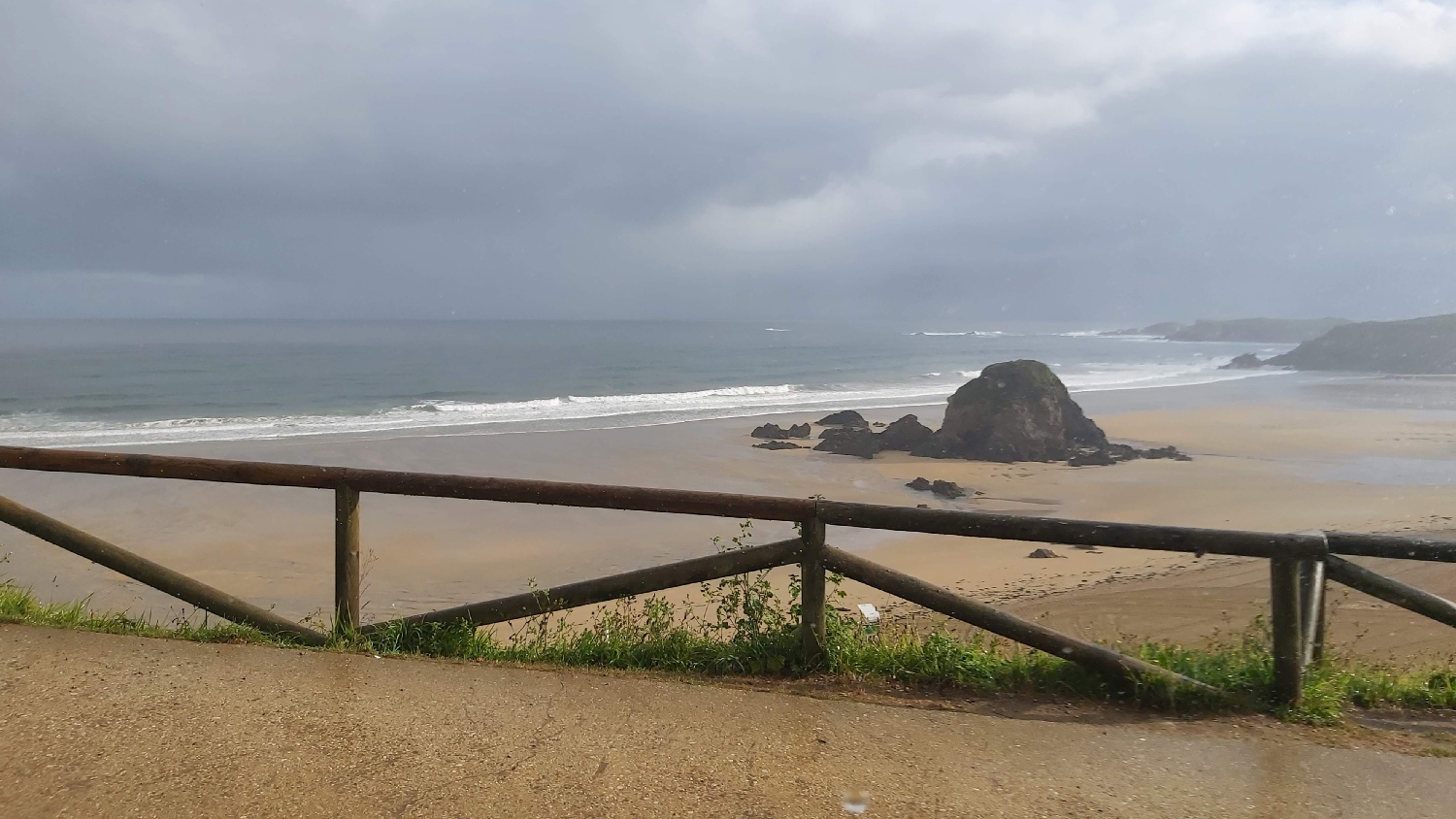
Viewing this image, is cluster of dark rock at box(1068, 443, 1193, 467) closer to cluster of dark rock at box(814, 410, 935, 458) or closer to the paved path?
cluster of dark rock at box(814, 410, 935, 458)

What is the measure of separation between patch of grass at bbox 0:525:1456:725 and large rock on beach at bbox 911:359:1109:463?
20163 millimetres

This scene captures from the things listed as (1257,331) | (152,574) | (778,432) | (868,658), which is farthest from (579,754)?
(1257,331)

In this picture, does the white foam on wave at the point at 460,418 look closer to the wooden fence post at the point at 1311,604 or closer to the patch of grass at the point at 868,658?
the patch of grass at the point at 868,658

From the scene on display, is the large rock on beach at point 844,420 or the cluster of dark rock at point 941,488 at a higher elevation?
the large rock on beach at point 844,420

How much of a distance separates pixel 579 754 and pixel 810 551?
152 centimetres

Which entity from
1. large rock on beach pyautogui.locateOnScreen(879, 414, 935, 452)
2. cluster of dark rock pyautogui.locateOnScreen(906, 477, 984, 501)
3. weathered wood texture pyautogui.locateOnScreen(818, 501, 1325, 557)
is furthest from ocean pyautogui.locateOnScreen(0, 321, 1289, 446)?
weathered wood texture pyautogui.locateOnScreen(818, 501, 1325, 557)

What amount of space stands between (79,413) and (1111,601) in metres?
37.9

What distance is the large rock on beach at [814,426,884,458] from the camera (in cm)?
2558

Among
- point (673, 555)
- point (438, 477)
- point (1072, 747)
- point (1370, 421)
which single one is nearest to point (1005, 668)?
point (1072, 747)

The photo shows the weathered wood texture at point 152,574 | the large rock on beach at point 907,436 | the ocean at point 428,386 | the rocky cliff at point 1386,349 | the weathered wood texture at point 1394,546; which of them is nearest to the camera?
the weathered wood texture at point 1394,546

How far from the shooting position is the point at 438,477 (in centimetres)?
481

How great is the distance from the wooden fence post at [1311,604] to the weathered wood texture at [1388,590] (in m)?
0.07

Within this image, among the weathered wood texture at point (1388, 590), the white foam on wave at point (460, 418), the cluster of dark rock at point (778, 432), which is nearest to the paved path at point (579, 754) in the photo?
the weathered wood texture at point (1388, 590)

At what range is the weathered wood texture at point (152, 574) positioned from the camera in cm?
504
